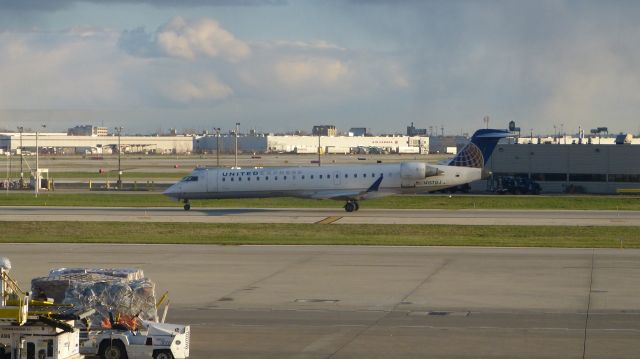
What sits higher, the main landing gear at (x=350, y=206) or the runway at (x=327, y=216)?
the main landing gear at (x=350, y=206)

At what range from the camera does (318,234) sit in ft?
182

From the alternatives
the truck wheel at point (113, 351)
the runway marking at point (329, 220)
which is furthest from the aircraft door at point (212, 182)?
the truck wheel at point (113, 351)

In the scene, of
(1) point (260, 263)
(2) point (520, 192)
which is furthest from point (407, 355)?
(2) point (520, 192)

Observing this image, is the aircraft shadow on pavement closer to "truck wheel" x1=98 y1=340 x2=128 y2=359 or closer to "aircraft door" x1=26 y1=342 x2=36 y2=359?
"truck wheel" x1=98 y1=340 x2=128 y2=359

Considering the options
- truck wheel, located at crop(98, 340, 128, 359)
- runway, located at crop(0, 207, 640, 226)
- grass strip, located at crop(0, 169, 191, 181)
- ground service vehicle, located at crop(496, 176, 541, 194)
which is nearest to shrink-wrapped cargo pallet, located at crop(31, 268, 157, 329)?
truck wheel, located at crop(98, 340, 128, 359)

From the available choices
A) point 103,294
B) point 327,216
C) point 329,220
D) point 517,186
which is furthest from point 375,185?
point 103,294

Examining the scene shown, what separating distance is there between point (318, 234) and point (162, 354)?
109ft

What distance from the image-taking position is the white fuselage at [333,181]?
71375 millimetres

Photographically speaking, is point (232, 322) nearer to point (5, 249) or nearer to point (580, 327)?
point (580, 327)

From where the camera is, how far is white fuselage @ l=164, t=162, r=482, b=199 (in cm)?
7138

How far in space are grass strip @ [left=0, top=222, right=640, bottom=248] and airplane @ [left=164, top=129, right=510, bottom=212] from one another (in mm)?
11830

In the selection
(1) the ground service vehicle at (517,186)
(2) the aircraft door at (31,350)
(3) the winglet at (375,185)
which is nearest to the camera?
(2) the aircraft door at (31,350)

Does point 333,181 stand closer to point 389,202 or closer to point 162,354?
point 389,202

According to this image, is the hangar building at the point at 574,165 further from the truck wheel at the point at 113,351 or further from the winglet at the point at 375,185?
the truck wheel at the point at 113,351
